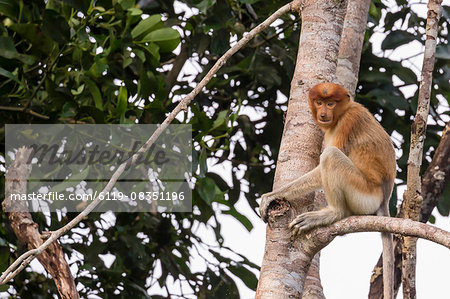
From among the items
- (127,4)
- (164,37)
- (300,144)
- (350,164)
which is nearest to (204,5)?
(164,37)

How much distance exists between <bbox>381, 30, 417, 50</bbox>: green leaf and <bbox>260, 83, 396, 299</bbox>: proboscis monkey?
2.27ft

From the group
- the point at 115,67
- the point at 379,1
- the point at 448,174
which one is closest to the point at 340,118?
the point at 448,174

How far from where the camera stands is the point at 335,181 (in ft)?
9.41

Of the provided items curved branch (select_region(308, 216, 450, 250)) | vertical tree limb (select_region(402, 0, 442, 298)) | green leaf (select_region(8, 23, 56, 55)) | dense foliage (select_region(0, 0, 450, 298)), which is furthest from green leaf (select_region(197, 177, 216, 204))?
curved branch (select_region(308, 216, 450, 250))

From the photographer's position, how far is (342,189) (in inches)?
114

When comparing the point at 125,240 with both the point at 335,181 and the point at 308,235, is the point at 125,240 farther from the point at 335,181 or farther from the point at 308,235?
the point at 308,235

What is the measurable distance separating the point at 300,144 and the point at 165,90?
4.37 feet

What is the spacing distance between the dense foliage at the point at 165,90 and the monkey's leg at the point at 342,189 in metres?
0.60

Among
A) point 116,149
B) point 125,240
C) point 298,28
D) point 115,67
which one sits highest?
point 298,28

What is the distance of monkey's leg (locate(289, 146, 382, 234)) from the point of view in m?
2.79

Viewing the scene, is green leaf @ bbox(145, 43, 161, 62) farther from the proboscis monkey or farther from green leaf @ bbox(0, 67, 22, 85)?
the proboscis monkey

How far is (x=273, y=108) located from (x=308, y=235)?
1859mm

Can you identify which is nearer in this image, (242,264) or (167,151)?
(167,151)

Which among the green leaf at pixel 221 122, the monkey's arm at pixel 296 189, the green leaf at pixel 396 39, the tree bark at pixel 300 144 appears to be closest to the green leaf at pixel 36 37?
the green leaf at pixel 221 122
